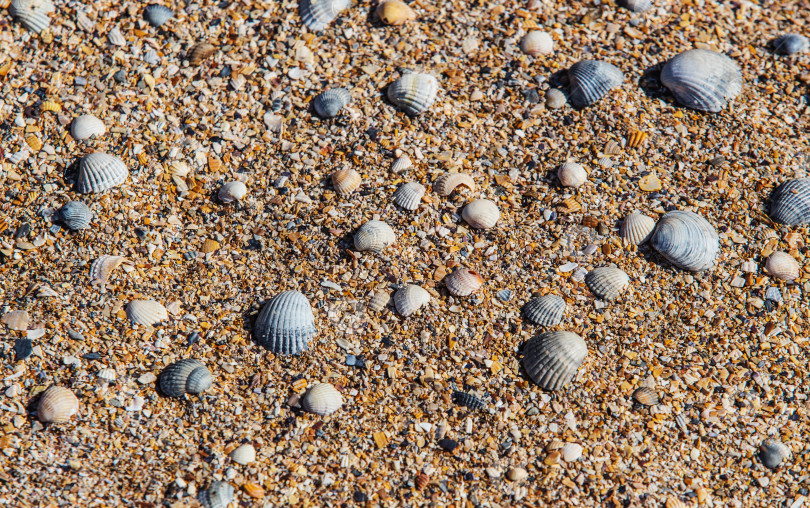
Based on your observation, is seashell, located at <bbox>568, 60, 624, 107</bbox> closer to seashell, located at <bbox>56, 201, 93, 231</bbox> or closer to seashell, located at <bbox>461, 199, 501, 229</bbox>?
seashell, located at <bbox>461, 199, 501, 229</bbox>

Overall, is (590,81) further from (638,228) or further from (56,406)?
(56,406)

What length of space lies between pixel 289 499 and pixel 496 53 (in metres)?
2.44

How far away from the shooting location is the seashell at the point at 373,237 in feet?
8.61

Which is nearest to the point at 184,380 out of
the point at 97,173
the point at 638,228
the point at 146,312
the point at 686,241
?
the point at 146,312

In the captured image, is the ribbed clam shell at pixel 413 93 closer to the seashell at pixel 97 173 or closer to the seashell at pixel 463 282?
the seashell at pixel 463 282

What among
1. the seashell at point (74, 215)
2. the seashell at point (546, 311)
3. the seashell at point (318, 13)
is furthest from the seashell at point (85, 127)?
the seashell at point (546, 311)

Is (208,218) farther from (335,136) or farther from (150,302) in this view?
(335,136)

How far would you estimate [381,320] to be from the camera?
102 inches

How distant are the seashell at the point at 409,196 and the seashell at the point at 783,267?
5.57 ft

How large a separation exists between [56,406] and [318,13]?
2298 millimetres

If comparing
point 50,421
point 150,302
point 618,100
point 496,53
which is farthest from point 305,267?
point 618,100

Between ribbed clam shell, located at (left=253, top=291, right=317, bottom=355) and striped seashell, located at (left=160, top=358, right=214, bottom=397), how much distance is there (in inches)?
10.8

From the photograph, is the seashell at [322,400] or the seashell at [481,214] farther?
the seashell at [481,214]

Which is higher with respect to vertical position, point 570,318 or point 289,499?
point 570,318
